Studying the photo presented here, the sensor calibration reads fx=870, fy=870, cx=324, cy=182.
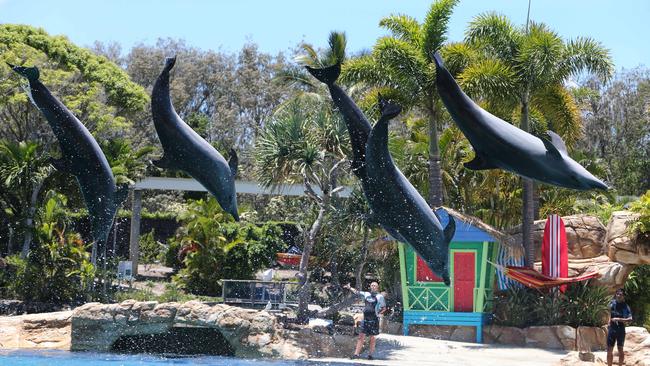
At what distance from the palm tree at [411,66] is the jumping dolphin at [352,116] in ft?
33.0

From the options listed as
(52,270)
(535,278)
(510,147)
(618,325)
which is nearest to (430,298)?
(535,278)

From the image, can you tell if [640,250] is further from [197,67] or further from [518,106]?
[197,67]

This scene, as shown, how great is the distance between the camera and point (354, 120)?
816 centimetres

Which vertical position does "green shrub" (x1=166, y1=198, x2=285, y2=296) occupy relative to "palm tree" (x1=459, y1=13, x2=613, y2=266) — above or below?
below

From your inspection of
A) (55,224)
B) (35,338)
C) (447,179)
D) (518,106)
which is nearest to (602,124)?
(447,179)

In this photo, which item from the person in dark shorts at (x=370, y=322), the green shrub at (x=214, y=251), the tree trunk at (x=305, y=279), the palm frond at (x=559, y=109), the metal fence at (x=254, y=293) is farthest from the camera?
the green shrub at (x=214, y=251)

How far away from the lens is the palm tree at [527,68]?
17.3m

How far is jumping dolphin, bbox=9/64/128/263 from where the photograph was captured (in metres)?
8.97

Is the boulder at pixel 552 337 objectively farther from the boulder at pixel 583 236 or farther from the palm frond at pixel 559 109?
the palm frond at pixel 559 109

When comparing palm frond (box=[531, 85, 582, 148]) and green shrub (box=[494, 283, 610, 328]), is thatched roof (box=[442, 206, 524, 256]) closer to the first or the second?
green shrub (box=[494, 283, 610, 328])

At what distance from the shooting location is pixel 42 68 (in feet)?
79.1

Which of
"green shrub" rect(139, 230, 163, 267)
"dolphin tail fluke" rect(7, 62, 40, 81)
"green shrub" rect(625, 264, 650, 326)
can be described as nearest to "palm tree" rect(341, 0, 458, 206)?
"green shrub" rect(625, 264, 650, 326)

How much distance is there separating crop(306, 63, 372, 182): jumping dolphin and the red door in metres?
9.62

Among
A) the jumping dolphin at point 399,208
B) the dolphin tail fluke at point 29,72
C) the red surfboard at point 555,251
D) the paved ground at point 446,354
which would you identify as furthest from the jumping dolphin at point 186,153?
the red surfboard at point 555,251
